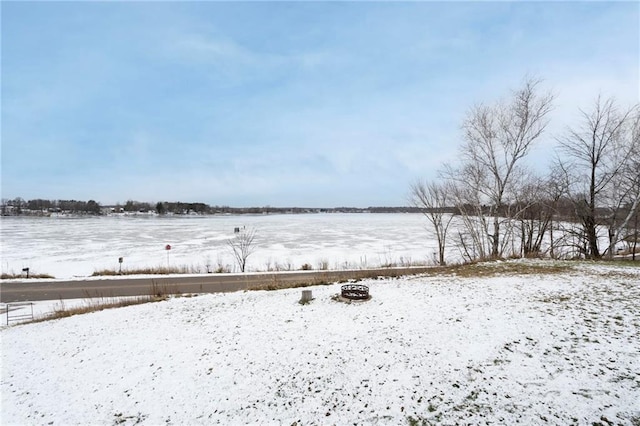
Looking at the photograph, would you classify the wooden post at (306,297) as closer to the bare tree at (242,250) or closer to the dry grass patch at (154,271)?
the bare tree at (242,250)

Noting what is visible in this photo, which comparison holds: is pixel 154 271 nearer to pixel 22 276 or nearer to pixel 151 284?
pixel 151 284

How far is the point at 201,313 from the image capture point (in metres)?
9.67

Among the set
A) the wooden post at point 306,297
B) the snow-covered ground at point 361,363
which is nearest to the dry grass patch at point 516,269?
the snow-covered ground at point 361,363

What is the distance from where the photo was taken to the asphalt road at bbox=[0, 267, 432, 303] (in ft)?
53.1

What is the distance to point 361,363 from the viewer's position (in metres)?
5.74

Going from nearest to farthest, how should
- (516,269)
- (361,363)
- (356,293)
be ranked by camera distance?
(361,363) → (356,293) → (516,269)

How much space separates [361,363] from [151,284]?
55.1 feet

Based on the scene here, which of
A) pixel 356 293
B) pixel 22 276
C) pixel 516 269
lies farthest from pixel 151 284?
pixel 516 269

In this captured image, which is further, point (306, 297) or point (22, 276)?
point (22, 276)

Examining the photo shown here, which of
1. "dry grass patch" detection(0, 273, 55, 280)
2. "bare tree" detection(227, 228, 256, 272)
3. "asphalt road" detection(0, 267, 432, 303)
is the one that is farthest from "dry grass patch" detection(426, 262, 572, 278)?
"dry grass patch" detection(0, 273, 55, 280)

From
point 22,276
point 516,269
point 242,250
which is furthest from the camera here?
point 242,250

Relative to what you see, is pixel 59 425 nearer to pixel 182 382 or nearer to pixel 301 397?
pixel 182 382

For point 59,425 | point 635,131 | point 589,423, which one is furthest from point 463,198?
point 59,425

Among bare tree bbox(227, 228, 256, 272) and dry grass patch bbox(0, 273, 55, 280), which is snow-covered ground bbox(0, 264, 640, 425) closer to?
dry grass patch bbox(0, 273, 55, 280)
